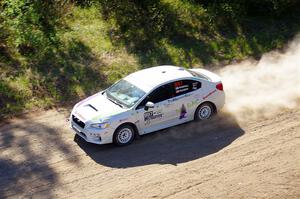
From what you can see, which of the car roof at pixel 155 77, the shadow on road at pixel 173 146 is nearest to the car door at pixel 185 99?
the car roof at pixel 155 77

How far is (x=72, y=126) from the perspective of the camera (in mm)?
14812

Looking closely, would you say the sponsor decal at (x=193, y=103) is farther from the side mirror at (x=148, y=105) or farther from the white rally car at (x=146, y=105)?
the side mirror at (x=148, y=105)

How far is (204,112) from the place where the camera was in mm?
15930

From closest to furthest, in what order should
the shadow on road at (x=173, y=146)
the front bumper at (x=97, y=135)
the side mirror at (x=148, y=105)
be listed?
the shadow on road at (x=173, y=146), the front bumper at (x=97, y=135), the side mirror at (x=148, y=105)

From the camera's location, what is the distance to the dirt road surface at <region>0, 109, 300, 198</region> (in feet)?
40.5

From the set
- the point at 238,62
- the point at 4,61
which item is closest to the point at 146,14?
the point at 238,62

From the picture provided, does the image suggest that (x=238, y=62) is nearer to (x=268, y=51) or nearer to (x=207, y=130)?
(x=268, y=51)

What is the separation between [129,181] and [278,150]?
14.1ft

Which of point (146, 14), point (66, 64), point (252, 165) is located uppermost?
point (146, 14)

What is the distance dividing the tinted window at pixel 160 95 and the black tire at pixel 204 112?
1.11m

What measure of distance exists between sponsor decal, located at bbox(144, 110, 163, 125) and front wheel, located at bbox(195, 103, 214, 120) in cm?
139

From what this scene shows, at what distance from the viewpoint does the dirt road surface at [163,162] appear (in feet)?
40.5

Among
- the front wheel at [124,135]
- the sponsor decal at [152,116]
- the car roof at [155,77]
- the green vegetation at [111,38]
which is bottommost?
the front wheel at [124,135]

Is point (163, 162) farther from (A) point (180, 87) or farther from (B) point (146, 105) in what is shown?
(A) point (180, 87)
